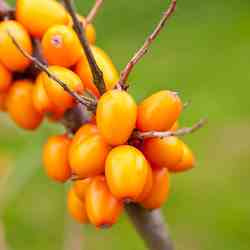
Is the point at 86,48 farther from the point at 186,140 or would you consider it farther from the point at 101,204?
the point at 186,140

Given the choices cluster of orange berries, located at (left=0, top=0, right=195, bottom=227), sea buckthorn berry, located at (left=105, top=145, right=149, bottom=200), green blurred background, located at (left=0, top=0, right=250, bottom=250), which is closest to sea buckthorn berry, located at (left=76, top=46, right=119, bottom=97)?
cluster of orange berries, located at (left=0, top=0, right=195, bottom=227)

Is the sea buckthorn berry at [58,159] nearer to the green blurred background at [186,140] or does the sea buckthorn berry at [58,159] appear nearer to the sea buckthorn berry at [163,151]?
the sea buckthorn berry at [163,151]

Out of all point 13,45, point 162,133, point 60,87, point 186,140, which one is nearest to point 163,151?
point 162,133

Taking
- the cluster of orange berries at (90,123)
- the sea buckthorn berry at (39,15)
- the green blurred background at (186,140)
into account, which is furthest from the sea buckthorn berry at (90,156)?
the green blurred background at (186,140)

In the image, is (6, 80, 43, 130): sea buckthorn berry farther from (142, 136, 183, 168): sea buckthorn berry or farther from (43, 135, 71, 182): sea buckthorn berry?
(142, 136, 183, 168): sea buckthorn berry

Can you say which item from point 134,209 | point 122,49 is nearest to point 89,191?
point 134,209

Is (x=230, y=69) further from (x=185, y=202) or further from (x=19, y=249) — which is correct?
(x=19, y=249)
